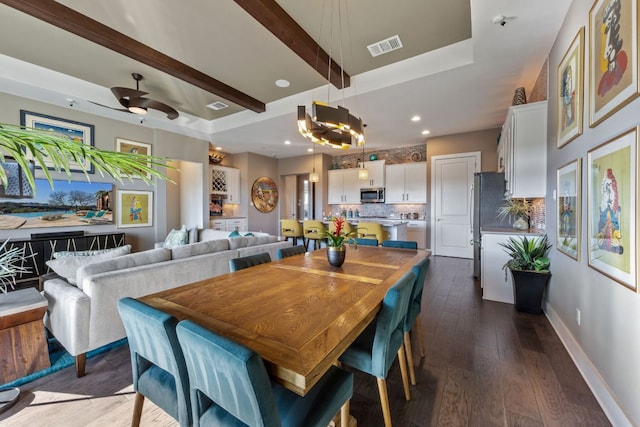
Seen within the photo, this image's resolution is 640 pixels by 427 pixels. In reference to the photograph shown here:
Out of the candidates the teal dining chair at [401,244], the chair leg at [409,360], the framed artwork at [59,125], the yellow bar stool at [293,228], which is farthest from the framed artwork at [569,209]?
the framed artwork at [59,125]

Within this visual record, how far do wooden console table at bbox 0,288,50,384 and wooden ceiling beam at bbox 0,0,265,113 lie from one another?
2.60 meters

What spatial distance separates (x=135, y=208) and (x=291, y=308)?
5368mm

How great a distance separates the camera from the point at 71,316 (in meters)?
2.05

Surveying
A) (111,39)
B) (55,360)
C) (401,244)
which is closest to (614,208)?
(401,244)

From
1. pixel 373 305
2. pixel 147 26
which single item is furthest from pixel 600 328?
pixel 147 26

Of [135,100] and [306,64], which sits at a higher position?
[306,64]

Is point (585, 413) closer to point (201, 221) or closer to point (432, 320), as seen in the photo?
point (432, 320)

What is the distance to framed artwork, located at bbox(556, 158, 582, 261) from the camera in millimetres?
2125

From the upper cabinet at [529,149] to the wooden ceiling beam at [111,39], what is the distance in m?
4.08

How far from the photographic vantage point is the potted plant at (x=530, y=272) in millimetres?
2924

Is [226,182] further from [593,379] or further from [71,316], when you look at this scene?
[593,379]

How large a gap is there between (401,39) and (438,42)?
446 mm

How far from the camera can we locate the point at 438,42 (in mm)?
3113

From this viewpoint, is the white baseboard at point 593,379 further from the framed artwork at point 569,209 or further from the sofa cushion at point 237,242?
the sofa cushion at point 237,242
